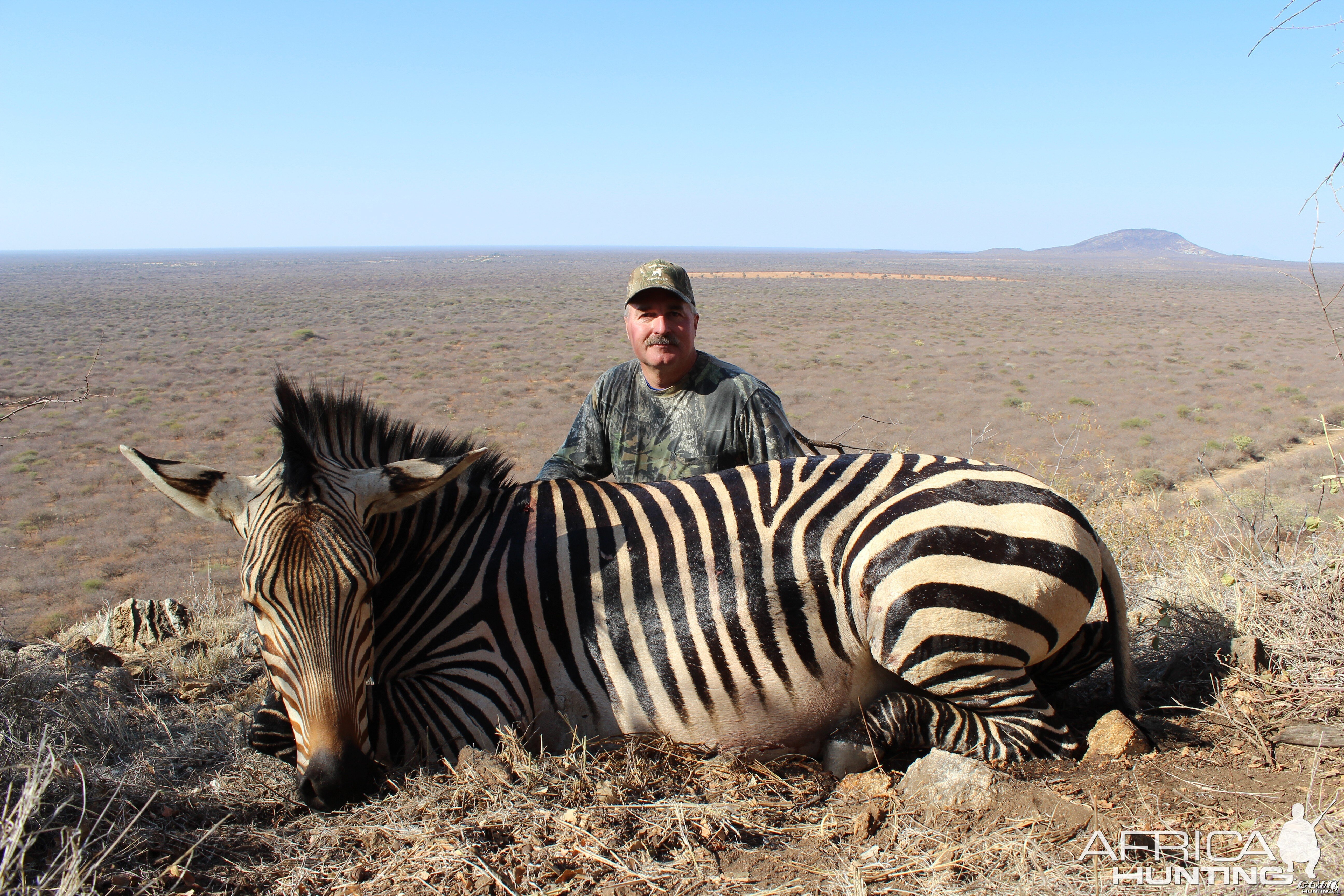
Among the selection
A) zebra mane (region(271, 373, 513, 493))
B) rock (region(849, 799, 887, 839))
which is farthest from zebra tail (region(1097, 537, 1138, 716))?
zebra mane (region(271, 373, 513, 493))

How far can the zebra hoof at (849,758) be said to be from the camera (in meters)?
2.97

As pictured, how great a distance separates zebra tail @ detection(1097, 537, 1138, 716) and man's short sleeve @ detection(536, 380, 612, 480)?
300 cm

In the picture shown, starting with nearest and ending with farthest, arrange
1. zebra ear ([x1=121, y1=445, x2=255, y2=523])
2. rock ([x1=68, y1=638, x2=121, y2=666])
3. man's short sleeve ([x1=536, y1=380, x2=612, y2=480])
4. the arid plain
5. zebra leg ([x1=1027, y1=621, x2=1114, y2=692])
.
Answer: zebra ear ([x1=121, y1=445, x2=255, y2=523])
zebra leg ([x1=1027, y1=621, x2=1114, y2=692])
rock ([x1=68, y1=638, x2=121, y2=666])
man's short sleeve ([x1=536, y1=380, x2=612, y2=480])
the arid plain

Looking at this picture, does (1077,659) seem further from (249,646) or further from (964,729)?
(249,646)

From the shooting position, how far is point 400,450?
11.5 ft

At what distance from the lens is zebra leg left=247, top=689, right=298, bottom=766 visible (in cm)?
304

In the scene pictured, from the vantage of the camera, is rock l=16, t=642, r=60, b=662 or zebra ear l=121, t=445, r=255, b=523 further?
rock l=16, t=642, r=60, b=662

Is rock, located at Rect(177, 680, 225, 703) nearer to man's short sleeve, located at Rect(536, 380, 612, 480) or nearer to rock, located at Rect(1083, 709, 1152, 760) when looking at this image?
man's short sleeve, located at Rect(536, 380, 612, 480)

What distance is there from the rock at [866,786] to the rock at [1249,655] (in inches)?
68.7

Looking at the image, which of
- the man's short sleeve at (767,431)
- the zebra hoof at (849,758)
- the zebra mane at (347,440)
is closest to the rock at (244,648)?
the zebra mane at (347,440)

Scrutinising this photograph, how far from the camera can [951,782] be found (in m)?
2.68

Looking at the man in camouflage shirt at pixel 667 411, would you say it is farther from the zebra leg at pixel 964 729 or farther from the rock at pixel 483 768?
the rock at pixel 483 768

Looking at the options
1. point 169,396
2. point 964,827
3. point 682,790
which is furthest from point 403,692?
point 169,396

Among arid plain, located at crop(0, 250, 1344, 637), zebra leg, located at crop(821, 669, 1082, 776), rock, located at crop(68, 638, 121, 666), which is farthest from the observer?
arid plain, located at crop(0, 250, 1344, 637)
